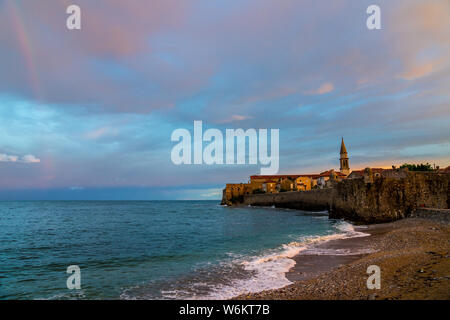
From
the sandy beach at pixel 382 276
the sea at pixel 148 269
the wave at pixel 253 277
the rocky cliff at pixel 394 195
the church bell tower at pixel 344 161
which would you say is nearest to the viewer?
the sandy beach at pixel 382 276

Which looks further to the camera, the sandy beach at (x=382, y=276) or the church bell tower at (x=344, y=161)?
the church bell tower at (x=344, y=161)

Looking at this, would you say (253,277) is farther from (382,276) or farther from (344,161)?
(344,161)

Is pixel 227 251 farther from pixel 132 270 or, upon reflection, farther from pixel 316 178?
pixel 316 178

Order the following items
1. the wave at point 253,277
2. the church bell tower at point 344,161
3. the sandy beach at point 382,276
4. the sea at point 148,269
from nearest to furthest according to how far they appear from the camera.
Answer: the sandy beach at point 382,276, the wave at point 253,277, the sea at point 148,269, the church bell tower at point 344,161

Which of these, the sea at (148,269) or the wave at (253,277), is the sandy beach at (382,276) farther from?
the sea at (148,269)

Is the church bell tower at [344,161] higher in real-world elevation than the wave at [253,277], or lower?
higher

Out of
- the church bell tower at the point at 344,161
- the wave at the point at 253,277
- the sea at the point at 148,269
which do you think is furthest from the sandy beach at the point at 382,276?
the church bell tower at the point at 344,161

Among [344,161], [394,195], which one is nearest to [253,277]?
[394,195]

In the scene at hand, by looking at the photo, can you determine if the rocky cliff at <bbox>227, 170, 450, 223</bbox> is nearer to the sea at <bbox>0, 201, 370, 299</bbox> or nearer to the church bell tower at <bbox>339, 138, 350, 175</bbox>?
the sea at <bbox>0, 201, 370, 299</bbox>

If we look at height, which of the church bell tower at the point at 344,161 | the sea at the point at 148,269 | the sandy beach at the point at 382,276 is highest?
the church bell tower at the point at 344,161
